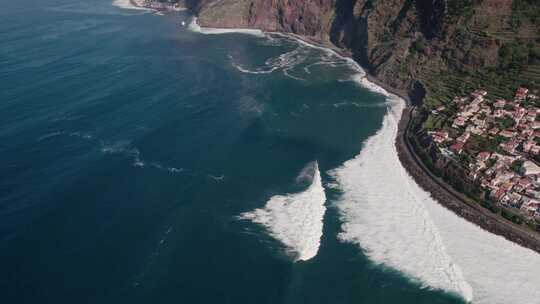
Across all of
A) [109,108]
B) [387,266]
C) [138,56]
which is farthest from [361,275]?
[138,56]

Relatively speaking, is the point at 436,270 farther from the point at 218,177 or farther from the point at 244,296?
the point at 218,177

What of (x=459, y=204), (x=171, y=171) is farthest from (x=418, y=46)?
(x=171, y=171)

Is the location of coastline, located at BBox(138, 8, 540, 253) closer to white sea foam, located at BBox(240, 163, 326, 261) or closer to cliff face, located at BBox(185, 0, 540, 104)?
cliff face, located at BBox(185, 0, 540, 104)

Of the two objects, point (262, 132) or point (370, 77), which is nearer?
point (262, 132)

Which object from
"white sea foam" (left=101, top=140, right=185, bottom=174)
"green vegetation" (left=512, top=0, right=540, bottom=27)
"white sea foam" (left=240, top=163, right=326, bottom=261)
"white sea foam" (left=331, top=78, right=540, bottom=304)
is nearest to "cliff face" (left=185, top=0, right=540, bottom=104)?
"green vegetation" (left=512, top=0, right=540, bottom=27)

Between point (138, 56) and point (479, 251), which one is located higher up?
point (138, 56)

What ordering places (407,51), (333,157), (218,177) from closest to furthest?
(218,177)
(333,157)
(407,51)

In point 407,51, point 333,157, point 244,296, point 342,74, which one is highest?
point 407,51
